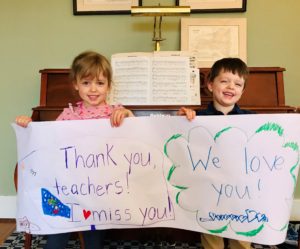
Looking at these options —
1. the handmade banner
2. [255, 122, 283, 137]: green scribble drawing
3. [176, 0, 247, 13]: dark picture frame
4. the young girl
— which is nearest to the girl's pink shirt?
the young girl

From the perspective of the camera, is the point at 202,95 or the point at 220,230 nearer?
the point at 220,230

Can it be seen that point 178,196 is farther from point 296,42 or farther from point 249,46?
point 296,42

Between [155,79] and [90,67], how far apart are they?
1.99ft

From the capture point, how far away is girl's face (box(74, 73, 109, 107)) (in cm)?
137

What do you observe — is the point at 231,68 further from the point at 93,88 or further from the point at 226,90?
the point at 93,88

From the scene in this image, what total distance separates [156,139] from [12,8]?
1.59 m

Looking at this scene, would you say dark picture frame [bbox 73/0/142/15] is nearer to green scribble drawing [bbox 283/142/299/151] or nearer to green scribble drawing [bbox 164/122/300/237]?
green scribble drawing [bbox 164/122/300/237]

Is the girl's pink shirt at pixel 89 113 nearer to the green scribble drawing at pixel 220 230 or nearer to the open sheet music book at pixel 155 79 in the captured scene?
the open sheet music book at pixel 155 79

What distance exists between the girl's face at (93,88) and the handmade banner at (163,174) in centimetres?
16

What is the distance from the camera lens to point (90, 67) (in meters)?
1.36

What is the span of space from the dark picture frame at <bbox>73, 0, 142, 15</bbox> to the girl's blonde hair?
2.89 feet

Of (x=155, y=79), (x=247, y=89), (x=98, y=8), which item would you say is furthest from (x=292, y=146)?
(x=98, y=8)

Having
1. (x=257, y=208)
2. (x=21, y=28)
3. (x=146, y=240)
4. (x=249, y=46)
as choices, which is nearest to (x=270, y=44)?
(x=249, y=46)

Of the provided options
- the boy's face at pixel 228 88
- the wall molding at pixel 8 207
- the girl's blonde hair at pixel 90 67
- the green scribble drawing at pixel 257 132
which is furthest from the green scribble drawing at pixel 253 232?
the wall molding at pixel 8 207
